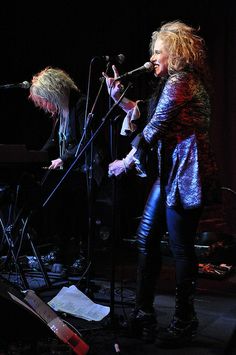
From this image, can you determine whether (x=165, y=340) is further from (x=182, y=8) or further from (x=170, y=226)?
(x=182, y=8)

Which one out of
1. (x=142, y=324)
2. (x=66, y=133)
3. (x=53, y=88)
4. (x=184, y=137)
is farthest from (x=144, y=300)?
(x=53, y=88)

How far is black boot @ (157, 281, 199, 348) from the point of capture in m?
2.23

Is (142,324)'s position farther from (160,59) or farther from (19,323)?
(160,59)

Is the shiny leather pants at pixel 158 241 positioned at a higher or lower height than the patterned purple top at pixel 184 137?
lower

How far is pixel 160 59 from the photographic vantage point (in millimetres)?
2244

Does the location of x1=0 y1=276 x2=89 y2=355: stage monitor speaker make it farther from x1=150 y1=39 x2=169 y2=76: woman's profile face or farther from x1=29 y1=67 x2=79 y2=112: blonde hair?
x1=29 y1=67 x2=79 y2=112: blonde hair

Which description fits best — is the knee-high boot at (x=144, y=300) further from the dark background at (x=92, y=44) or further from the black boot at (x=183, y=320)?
the dark background at (x=92, y=44)

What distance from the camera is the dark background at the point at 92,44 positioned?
4.75 meters

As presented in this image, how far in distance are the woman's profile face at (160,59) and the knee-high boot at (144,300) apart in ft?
2.92

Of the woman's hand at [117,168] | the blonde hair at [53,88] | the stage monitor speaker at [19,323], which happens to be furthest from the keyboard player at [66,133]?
the stage monitor speaker at [19,323]

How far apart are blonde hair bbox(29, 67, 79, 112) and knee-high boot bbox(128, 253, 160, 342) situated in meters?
1.55

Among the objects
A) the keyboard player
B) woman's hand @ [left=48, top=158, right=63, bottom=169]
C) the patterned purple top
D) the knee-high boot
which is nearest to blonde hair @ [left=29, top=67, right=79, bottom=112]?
the keyboard player

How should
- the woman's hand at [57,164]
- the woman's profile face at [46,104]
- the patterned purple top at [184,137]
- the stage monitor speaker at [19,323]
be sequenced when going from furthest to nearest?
the woman's profile face at [46,104]
the woman's hand at [57,164]
the patterned purple top at [184,137]
the stage monitor speaker at [19,323]

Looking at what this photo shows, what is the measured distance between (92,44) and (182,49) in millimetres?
3078
